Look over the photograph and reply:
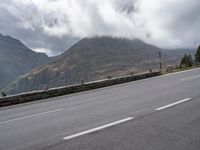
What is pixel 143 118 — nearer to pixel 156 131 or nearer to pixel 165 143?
pixel 156 131

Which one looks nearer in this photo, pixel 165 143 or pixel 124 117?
pixel 165 143

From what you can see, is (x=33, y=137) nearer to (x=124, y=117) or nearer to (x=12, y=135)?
(x=12, y=135)

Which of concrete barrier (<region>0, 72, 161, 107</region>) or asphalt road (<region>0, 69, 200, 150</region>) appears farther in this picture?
concrete barrier (<region>0, 72, 161, 107</region>)

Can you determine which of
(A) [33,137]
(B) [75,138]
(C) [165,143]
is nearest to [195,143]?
(C) [165,143]

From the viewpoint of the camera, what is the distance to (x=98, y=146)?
19.0ft

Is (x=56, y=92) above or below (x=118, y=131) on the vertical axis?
above

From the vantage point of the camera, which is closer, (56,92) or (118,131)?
(118,131)

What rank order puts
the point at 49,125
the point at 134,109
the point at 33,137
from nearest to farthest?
the point at 33,137, the point at 49,125, the point at 134,109

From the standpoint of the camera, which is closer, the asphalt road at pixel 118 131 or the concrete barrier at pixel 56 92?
the asphalt road at pixel 118 131

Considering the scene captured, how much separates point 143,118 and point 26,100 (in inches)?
516

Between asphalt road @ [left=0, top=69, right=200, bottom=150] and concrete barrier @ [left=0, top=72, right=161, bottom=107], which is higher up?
concrete barrier @ [left=0, top=72, right=161, bottom=107]

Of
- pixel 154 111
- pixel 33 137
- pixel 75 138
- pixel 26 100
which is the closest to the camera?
pixel 75 138

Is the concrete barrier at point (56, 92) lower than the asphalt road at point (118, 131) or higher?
higher

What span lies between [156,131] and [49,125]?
3268mm
